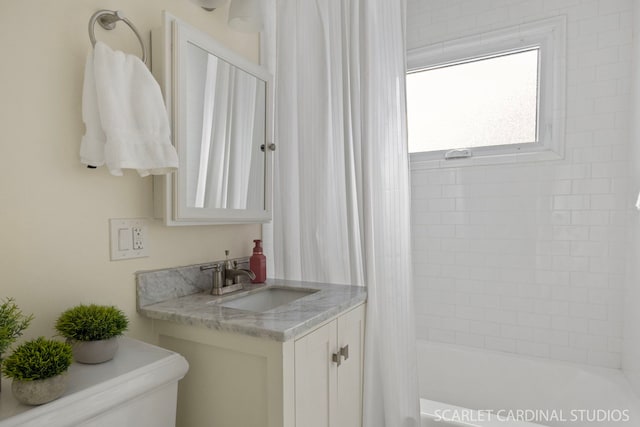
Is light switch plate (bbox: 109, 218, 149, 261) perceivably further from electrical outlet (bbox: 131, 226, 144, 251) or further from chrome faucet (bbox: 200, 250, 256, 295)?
chrome faucet (bbox: 200, 250, 256, 295)

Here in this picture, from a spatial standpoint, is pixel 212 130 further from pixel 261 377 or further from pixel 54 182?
pixel 261 377

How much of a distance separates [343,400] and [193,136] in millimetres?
1122

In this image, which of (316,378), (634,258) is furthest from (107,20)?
(634,258)

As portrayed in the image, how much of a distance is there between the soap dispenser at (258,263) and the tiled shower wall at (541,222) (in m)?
1.35

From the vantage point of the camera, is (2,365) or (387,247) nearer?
(2,365)

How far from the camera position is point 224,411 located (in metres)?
1.13

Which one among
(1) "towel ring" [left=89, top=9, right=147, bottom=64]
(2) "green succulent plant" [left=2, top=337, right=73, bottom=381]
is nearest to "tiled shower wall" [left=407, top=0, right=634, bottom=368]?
(1) "towel ring" [left=89, top=9, right=147, bottom=64]

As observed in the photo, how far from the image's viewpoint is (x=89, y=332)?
0.95 meters

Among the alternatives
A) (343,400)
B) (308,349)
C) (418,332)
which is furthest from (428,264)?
(308,349)

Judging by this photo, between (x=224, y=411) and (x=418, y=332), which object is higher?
(x=224, y=411)

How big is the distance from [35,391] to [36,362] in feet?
0.19

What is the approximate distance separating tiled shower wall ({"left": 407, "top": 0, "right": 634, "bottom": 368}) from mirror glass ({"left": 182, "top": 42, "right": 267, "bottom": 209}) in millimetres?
1347

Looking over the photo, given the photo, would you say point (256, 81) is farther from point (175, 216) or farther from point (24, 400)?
point (24, 400)

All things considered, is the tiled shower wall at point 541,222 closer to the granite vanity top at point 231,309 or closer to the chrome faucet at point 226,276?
the granite vanity top at point 231,309
